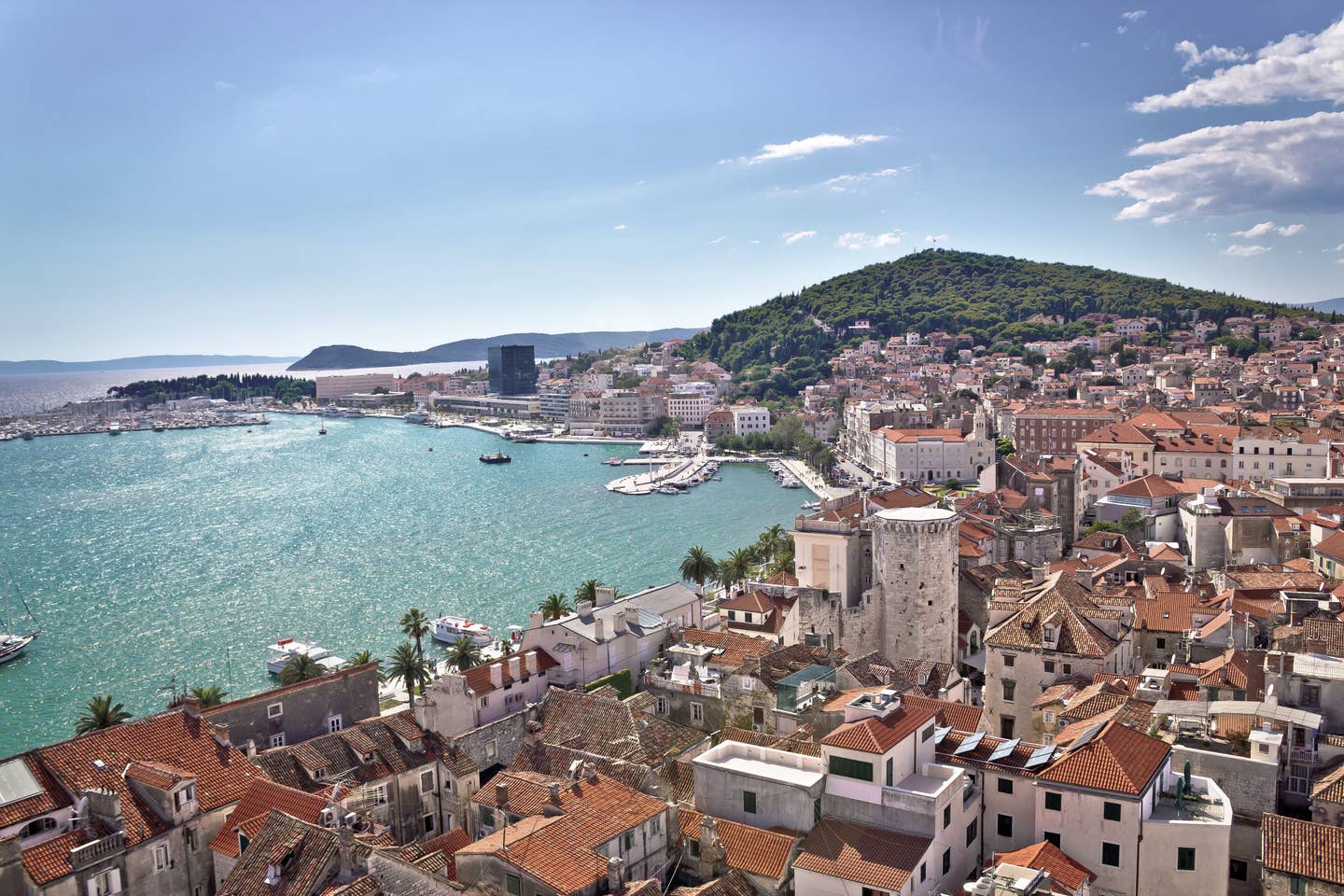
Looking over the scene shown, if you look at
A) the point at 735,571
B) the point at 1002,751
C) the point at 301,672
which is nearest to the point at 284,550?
the point at 735,571

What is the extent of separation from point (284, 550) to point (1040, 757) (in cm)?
5272

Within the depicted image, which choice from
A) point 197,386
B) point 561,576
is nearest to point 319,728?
point 561,576

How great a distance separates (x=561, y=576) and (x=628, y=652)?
2660 centimetres

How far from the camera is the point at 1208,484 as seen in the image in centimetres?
3584

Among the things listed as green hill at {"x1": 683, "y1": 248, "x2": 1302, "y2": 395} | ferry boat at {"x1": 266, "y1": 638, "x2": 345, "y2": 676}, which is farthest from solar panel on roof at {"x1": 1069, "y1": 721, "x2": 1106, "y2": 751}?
green hill at {"x1": 683, "y1": 248, "x2": 1302, "y2": 395}

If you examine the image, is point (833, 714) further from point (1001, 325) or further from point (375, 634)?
point (1001, 325)

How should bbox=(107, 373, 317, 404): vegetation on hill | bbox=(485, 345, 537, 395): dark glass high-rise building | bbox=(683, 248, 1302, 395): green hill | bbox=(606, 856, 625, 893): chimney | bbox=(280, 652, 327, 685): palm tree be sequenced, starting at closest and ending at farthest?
1. bbox=(606, 856, 625, 893): chimney
2. bbox=(280, 652, 327, 685): palm tree
3. bbox=(683, 248, 1302, 395): green hill
4. bbox=(485, 345, 537, 395): dark glass high-rise building
5. bbox=(107, 373, 317, 404): vegetation on hill

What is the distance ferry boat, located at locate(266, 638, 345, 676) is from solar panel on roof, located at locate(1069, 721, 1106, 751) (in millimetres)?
26233

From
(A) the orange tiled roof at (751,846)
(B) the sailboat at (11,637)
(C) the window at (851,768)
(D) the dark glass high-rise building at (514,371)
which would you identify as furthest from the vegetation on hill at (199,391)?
(C) the window at (851,768)

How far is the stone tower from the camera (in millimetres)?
22781

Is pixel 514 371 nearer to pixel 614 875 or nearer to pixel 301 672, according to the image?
pixel 301 672

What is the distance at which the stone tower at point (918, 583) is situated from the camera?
22781 millimetres

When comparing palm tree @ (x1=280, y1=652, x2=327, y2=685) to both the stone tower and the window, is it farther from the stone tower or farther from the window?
the window

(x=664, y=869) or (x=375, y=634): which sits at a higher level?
(x=664, y=869)
